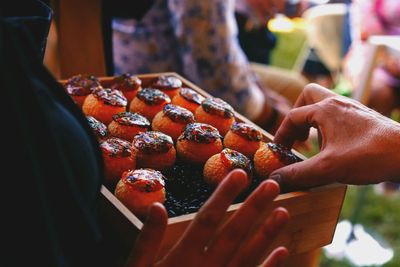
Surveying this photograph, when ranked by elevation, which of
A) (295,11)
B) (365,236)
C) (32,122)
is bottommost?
(365,236)

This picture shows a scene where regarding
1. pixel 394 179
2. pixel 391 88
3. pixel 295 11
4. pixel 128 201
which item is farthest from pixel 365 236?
pixel 128 201

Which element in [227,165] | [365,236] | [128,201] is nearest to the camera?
[128,201]

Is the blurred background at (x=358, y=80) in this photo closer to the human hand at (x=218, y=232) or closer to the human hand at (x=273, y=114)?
the human hand at (x=273, y=114)

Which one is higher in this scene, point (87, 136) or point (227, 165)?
point (87, 136)

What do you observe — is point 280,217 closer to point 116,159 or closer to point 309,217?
point 309,217

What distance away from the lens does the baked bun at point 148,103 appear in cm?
Answer: 131

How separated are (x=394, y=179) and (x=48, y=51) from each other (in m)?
1.30

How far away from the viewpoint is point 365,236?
2.72m

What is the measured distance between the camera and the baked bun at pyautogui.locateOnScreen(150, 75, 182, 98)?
1424mm

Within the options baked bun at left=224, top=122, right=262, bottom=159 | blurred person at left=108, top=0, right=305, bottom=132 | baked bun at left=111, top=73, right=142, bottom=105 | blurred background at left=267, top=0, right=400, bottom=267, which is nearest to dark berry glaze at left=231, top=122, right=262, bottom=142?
baked bun at left=224, top=122, right=262, bottom=159

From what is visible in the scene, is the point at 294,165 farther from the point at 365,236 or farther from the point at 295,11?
the point at 295,11

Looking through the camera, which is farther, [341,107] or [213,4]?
[213,4]

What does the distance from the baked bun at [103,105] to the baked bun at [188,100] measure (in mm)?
152

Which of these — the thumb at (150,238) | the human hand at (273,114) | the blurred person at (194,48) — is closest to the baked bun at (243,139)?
the thumb at (150,238)
